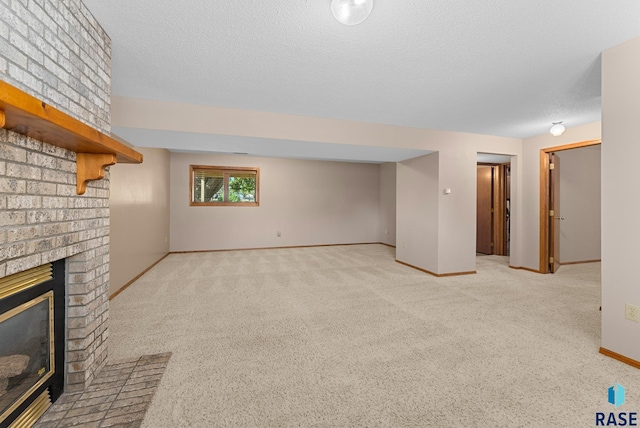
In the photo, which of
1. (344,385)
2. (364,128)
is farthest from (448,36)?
(344,385)

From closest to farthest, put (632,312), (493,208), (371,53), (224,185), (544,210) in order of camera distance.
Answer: (632,312) < (371,53) < (544,210) < (493,208) < (224,185)

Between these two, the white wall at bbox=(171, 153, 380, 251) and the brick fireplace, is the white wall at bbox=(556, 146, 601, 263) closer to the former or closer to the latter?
the white wall at bbox=(171, 153, 380, 251)

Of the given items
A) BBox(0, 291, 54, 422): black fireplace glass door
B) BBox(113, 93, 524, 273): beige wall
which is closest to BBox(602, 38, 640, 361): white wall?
BBox(113, 93, 524, 273): beige wall

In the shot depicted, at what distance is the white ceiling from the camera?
1650 millimetres

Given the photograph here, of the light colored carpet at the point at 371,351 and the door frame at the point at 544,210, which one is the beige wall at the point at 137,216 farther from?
the door frame at the point at 544,210

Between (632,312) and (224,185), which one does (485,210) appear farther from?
(224,185)

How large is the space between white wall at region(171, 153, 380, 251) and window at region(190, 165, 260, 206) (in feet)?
0.45

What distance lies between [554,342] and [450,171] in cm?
277

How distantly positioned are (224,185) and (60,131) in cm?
560

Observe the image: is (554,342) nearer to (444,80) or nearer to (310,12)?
(444,80)

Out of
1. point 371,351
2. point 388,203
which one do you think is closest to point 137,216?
point 371,351

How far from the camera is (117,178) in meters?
3.29

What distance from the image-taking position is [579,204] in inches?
209

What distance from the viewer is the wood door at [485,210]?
20.6ft
